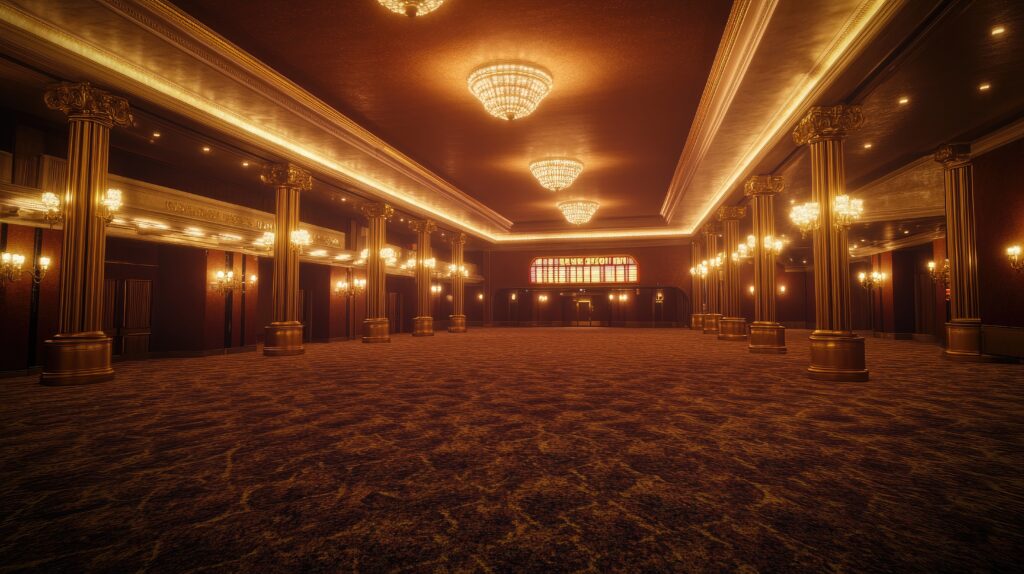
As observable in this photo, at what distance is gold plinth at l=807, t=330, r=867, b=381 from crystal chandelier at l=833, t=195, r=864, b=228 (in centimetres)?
159

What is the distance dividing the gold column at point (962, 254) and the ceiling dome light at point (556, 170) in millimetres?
7081

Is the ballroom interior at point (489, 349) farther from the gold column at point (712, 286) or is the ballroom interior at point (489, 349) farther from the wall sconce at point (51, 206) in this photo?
the gold column at point (712, 286)

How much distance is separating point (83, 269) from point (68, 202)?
95 cm

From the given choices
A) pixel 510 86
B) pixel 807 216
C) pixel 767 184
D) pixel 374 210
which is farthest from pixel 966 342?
pixel 374 210

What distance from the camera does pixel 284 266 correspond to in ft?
34.5

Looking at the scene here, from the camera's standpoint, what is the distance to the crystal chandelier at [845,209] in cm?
680

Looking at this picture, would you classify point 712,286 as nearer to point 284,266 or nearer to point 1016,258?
point 1016,258

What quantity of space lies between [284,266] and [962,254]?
13531 mm

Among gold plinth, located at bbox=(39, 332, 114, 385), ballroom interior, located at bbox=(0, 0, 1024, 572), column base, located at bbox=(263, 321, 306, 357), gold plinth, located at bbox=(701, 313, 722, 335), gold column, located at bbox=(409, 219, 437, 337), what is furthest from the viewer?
gold plinth, located at bbox=(701, 313, 722, 335)

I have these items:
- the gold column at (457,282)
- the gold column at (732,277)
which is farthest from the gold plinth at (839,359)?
the gold column at (457,282)

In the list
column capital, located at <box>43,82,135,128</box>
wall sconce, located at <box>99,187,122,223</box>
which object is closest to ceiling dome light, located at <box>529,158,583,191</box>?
column capital, located at <box>43,82,135,128</box>

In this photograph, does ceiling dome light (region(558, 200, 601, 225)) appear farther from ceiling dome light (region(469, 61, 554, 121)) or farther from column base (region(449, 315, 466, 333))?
ceiling dome light (region(469, 61, 554, 121))

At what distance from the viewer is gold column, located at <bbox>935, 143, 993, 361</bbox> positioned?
907cm

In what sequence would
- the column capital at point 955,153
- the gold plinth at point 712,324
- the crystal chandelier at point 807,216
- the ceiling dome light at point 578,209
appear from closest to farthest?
the crystal chandelier at point 807,216, the column capital at point 955,153, the ceiling dome light at point 578,209, the gold plinth at point 712,324
